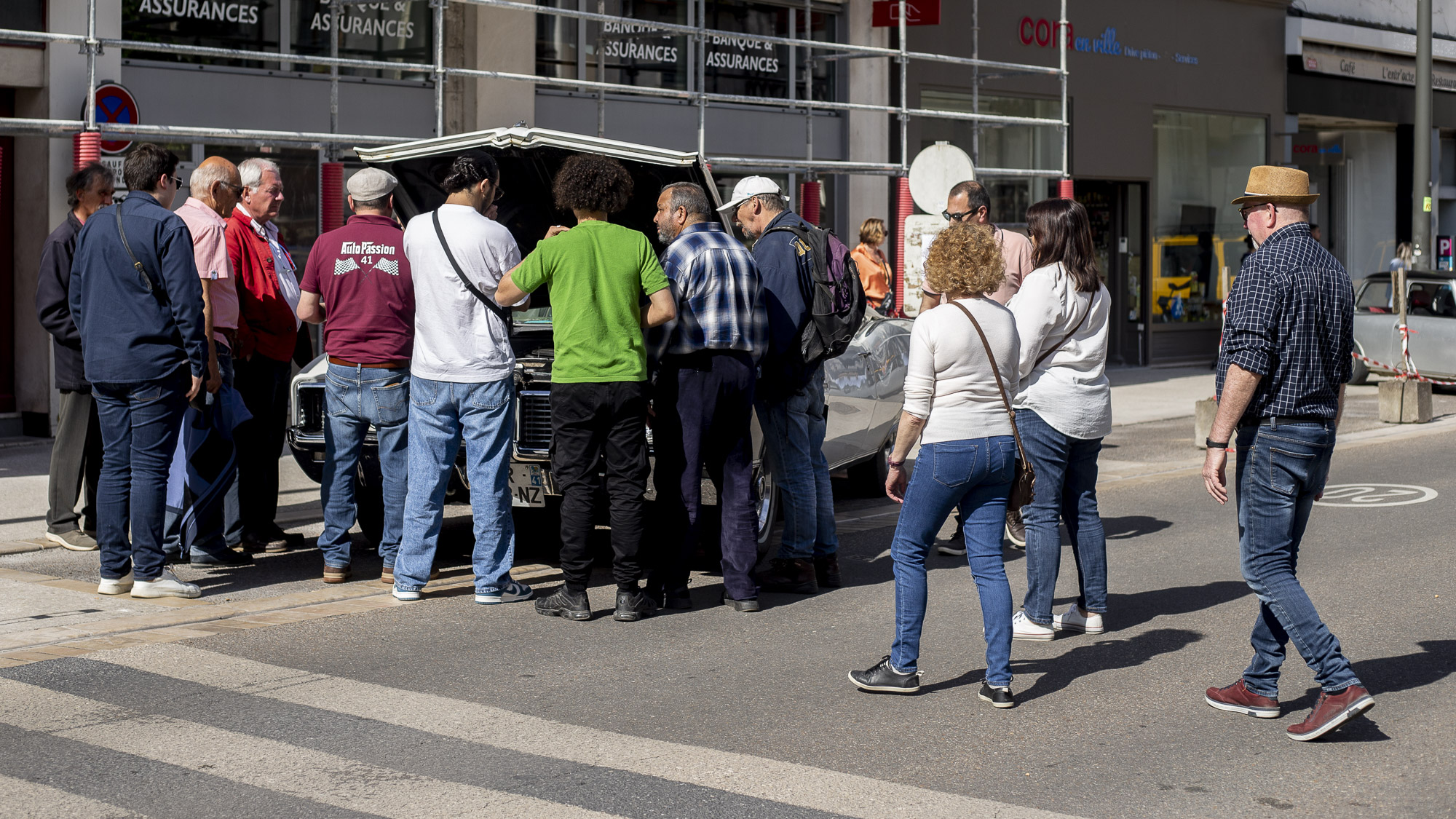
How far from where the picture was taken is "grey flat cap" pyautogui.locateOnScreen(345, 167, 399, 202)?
7.60 meters

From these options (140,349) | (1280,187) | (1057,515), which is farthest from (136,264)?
(1280,187)

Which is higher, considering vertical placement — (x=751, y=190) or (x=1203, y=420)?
(x=751, y=190)

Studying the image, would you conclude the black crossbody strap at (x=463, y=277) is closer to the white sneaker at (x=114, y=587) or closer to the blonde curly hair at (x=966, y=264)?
the white sneaker at (x=114, y=587)

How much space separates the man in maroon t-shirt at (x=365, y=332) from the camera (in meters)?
7.58

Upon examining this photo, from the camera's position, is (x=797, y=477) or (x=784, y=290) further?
(x=797, y=477)

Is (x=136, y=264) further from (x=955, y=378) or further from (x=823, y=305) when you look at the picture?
(x=955, y=378)

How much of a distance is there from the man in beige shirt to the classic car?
1.19m

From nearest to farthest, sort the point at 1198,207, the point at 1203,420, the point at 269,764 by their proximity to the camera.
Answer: the point at 269,764 → the point at 1203,420 → the point at 1198,207

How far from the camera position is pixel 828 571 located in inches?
313

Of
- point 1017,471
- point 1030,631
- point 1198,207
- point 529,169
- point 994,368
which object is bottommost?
point 1030,631

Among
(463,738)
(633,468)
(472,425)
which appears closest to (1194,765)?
(463,738)

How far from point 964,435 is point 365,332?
3.17 metres

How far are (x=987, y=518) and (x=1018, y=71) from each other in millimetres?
14663

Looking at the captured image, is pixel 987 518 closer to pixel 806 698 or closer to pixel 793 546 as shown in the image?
pixel 806 698
